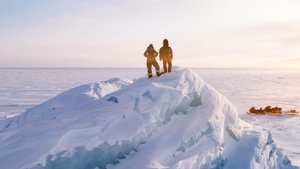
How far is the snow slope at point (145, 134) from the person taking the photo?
10426 millimetres

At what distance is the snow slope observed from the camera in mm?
10426

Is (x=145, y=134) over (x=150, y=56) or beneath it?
beneath

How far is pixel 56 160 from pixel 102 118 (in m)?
2.04

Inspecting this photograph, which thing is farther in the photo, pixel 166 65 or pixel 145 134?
pixel 166 65

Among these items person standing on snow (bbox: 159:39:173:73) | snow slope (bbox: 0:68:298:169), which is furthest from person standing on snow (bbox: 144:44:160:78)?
snow slope (bbox: 0:68:298:169)

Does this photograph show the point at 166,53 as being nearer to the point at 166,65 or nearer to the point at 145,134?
the point at 166,65

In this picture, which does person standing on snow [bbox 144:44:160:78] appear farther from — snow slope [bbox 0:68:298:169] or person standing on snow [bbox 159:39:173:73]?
snow slope [bbox 0:68:298:169]

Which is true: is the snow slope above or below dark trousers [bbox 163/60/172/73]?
below

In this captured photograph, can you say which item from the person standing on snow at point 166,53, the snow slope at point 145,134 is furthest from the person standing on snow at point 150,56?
the snow slope at point 145,134

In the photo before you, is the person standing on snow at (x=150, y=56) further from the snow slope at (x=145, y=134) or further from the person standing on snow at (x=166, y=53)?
the snow slope at (x=145, y=134)

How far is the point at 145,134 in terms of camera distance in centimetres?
1134

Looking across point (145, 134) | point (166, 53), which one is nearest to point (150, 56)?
point (166, 53)

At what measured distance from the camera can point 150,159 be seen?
10.7 meters

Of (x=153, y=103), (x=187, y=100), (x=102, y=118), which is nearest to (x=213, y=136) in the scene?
(x=187, y=100)
